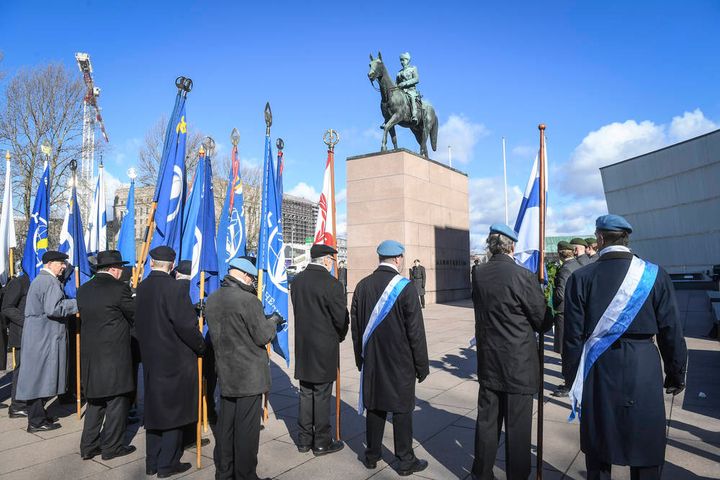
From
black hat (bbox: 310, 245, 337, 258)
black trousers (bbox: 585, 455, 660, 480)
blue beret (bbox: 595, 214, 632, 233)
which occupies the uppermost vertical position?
blue beret (bbox: 595, 214, 632, 233)

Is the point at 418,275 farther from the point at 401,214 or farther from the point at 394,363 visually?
the point at 394,363

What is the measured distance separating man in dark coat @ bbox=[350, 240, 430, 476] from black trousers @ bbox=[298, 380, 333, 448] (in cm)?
47

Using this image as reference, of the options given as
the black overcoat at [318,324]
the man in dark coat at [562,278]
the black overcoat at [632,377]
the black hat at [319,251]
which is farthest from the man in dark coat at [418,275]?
the black overcoat at [632,377]

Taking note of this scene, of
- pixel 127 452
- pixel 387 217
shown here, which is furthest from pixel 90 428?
pixel 387 217

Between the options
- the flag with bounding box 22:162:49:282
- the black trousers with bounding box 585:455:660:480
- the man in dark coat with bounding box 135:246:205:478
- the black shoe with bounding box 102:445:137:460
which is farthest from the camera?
the flag with bounding box 22:162:49:282

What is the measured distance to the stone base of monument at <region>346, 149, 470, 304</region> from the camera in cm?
1694

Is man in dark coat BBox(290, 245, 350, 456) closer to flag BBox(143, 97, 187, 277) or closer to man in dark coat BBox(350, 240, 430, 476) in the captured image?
man in dark coat BBox(350, 240, 430, 476)

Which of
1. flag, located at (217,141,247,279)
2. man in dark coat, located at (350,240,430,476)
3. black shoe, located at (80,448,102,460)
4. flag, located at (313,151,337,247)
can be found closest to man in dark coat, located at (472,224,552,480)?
man in dark coat, located at (350,240,430,476)

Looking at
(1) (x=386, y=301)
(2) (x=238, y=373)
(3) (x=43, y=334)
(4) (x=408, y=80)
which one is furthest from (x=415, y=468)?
(4) (x=408, y=80)

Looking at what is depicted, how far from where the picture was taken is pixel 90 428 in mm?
4473

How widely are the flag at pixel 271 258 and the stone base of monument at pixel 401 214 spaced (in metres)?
11.1

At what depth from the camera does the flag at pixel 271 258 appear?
216 inches

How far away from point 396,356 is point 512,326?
1.00 metres

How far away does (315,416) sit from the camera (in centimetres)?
451
